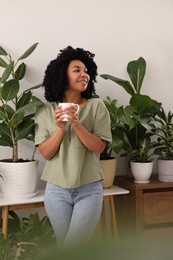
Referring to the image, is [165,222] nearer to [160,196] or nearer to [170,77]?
[160,196]

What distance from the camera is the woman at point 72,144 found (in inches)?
62.5

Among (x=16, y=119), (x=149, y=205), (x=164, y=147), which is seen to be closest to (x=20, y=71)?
(x=16, y=119)

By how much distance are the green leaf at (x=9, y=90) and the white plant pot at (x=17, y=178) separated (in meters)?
0.39

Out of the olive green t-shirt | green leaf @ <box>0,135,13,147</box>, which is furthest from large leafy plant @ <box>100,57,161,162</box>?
green leaf @ <box>0,135,13,147</box>

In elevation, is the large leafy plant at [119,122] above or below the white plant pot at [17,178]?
above

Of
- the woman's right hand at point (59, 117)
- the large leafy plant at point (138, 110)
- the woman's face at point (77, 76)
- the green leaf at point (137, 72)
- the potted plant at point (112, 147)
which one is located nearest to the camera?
the woman's right hand at point (59, 117)

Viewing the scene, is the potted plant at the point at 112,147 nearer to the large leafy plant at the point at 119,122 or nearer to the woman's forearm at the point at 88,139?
the large leafy plant at the point at 119,122

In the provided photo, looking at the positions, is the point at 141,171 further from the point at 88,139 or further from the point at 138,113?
the point at 88,139

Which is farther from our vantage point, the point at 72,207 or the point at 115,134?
the point at 115,134

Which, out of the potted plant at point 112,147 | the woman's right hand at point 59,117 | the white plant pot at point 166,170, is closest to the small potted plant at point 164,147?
the white plant pot at point 166,170

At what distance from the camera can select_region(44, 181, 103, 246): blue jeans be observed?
159 centimetres

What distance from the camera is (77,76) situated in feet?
5.57

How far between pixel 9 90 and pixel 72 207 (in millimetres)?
793

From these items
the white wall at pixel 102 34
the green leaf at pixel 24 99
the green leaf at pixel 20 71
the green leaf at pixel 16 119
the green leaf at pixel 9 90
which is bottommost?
the green leaf at pixel 16 119
